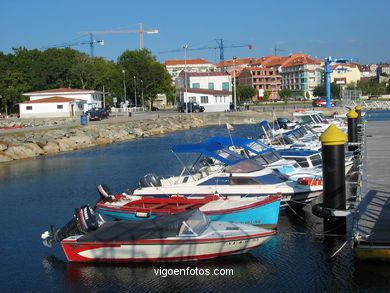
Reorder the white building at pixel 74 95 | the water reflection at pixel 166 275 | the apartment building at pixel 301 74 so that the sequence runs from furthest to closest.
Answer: the apartment building at pixel 301 74, the white building at pixel 74 95, the water reflection at pixel 166 275

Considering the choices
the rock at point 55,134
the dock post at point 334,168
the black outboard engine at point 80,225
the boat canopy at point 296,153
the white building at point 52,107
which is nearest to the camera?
the dock post at point 334,168

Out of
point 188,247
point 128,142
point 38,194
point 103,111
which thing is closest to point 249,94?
point 103,111

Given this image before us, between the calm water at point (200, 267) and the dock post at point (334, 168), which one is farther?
the dock post at point (334, 168)

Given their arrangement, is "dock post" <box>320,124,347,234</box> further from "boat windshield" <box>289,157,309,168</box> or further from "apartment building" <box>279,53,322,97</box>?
"apartment building" <box>279,53,322,97</box>

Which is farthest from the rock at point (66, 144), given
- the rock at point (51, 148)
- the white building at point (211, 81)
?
the white building at point (211, 81)

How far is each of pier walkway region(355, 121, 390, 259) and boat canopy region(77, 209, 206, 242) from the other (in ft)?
14.7

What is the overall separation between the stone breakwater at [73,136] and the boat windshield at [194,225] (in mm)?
29921

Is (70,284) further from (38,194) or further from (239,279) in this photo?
(38,194)

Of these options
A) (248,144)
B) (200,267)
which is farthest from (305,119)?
(200,267)

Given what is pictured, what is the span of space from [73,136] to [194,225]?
3786 centimetres

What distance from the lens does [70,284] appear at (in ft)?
47.3

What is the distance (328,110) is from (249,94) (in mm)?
57501

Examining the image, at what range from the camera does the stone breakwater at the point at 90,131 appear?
4459 centimetres

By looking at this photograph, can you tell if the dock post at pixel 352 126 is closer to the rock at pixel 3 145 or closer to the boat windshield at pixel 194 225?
the boat windshield at pixel 194 225
